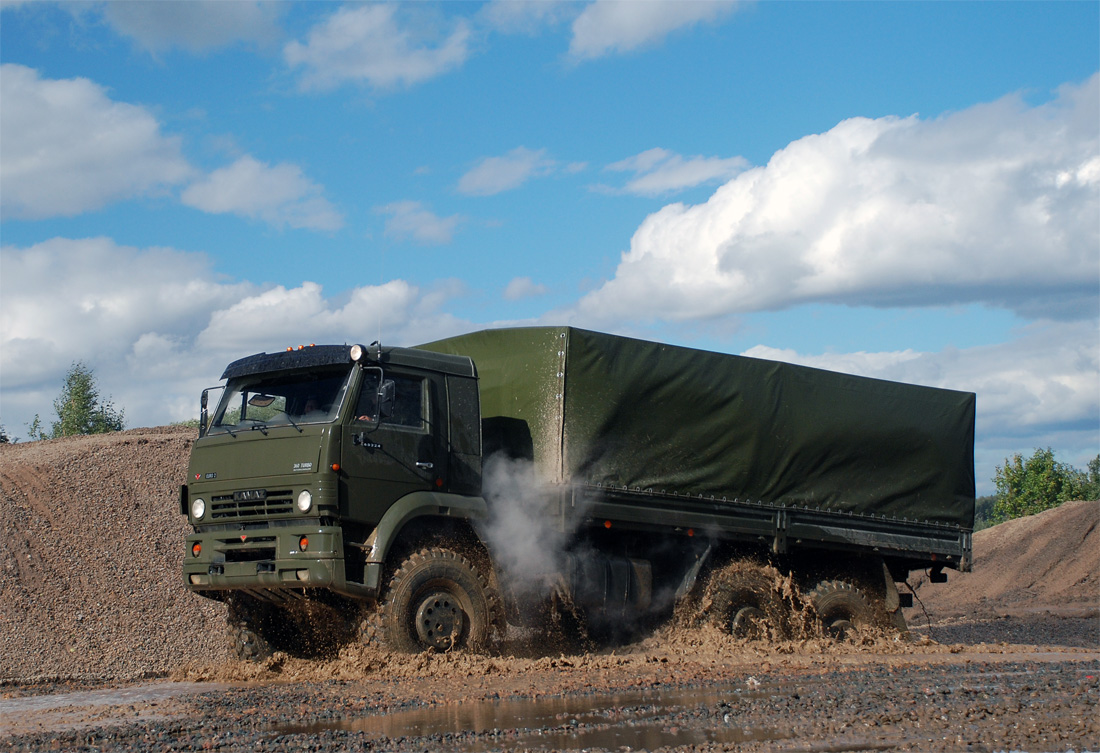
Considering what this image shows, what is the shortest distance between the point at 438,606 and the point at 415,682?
1.11 metres

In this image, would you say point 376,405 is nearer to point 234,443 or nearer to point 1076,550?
point 234,443

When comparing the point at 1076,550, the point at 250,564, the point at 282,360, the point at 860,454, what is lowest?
the point at 1076,550

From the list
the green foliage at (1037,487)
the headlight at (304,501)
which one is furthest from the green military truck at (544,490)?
the green foliage at (1037,487)

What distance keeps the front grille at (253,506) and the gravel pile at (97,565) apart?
306cm

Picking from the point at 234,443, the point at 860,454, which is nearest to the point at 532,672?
the point at 234,443

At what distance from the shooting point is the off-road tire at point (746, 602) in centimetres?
1243

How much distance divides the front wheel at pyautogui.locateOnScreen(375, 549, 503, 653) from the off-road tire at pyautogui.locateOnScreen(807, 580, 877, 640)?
464 cm

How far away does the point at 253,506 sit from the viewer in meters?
10.0

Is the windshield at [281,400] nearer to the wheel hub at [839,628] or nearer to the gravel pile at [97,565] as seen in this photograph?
the gravel pile at [97,565]

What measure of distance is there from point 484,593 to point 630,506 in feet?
6.28

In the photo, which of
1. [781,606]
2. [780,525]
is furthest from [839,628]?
[780,525]

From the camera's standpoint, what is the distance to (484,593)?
34.6 ft

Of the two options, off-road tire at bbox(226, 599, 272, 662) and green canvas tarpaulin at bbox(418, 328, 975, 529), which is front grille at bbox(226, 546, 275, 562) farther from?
green canvas tarpaulin at bbox(418, 328, 975, 529)

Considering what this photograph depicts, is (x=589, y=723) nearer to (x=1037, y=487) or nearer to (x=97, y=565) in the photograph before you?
(x=97, y=565)
